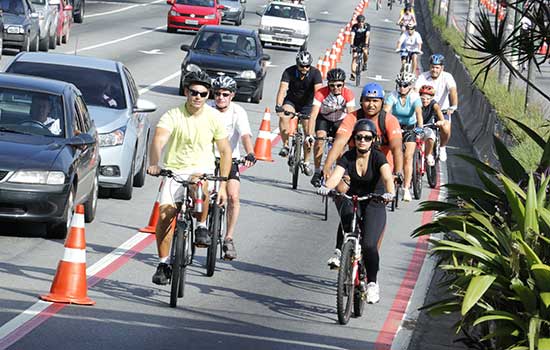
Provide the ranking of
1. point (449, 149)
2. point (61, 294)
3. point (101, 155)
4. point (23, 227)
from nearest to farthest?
point (61, 294) < point (23, 227) < point (101, 155) < point (449, 149)

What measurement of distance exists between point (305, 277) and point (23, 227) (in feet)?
10.6

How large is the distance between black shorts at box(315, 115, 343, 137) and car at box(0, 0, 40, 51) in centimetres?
1799

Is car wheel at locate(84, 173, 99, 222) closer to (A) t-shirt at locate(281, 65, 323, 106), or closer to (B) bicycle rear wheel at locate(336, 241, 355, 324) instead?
(B) bicycle rear wheel at locate(336, 241, 355, 324)

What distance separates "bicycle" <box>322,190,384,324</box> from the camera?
12.7 meters

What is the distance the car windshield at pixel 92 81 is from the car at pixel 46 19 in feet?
66.6

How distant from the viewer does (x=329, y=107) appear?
67.9ft

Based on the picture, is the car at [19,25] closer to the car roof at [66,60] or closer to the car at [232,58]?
the car at [232,58]

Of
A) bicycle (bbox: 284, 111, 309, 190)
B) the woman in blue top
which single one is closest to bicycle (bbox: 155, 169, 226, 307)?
the woman in blue top

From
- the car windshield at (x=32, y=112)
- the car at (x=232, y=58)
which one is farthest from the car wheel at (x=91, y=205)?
the car at (x=232, y=58)

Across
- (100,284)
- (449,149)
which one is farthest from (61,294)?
(449,149)

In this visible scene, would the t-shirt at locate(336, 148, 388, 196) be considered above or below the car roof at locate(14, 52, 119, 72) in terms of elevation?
above

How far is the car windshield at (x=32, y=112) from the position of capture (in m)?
15.7

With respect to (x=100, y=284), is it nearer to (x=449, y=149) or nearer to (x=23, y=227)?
(x=23, y=227)

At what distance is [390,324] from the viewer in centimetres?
1301
